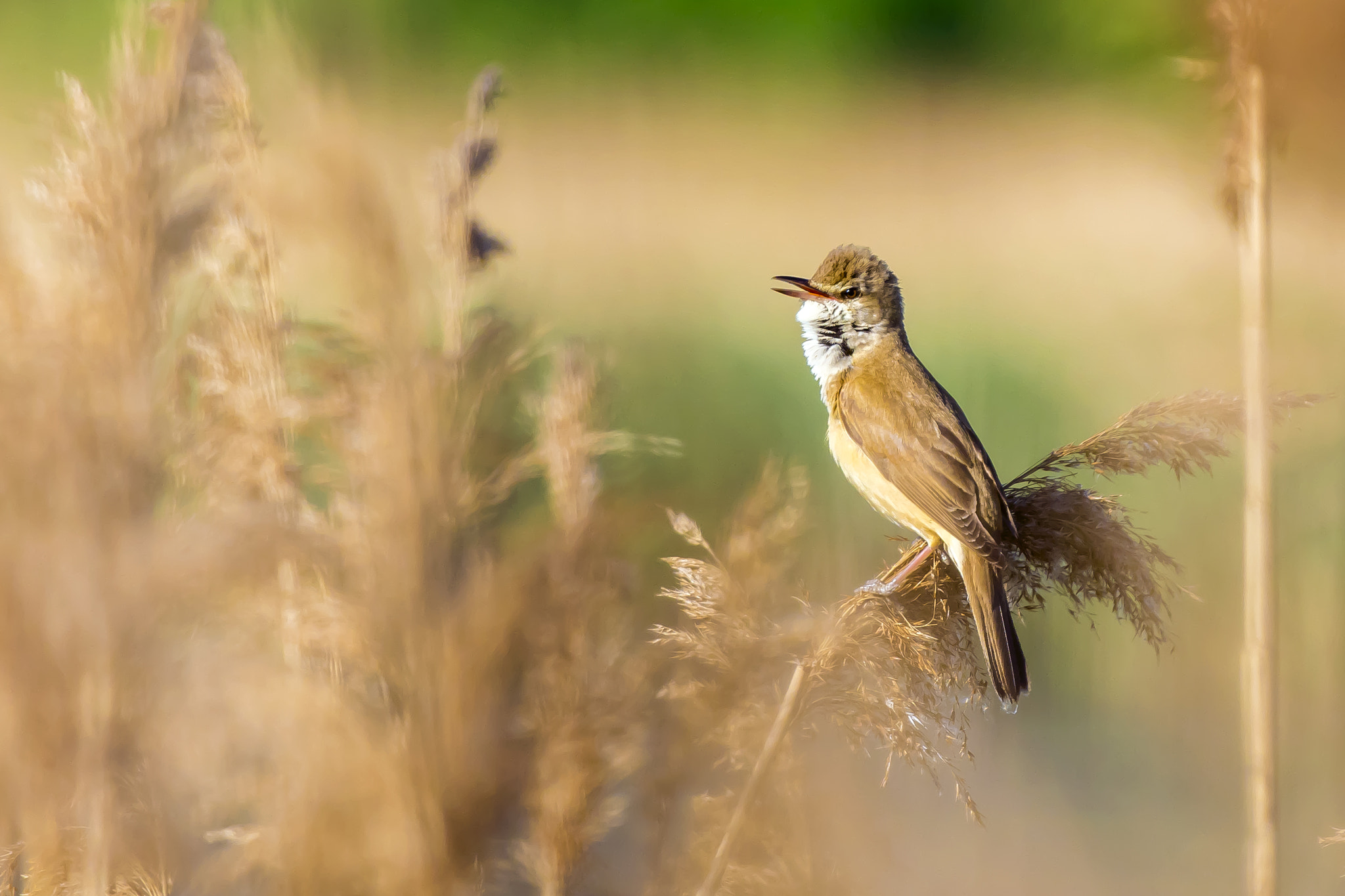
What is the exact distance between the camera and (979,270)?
4.92 m

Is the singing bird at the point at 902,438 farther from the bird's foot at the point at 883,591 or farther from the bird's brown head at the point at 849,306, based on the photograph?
the bird's foot at the point at 883,591

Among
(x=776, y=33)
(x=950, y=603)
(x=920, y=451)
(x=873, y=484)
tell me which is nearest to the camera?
(x=950, y=603)

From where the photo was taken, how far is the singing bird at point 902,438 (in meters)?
2.21

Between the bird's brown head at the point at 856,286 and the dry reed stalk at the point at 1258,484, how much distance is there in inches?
48.4

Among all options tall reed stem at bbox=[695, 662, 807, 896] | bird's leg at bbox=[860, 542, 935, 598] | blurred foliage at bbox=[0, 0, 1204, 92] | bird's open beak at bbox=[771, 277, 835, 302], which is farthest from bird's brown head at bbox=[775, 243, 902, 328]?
blurred foliage at bbox=[0, 0, 1204, 92]

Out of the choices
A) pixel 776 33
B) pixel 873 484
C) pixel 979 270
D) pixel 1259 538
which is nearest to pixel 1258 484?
pixel 1259 538

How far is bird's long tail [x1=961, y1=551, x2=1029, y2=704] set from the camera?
7.09 ft

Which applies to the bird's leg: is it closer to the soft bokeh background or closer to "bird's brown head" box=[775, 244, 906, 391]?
the soft bokeh background

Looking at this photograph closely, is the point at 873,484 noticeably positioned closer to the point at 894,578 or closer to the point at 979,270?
the point at 894,578

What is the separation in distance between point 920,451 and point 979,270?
2.51 metres

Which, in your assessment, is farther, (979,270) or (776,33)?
(776,33)

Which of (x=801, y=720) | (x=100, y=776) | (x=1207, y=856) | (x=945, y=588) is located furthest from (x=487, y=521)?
(x=1207, y=856)

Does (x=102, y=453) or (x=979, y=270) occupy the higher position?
(x=979, y=270)

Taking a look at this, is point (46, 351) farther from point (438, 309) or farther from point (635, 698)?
point (635, 698)
